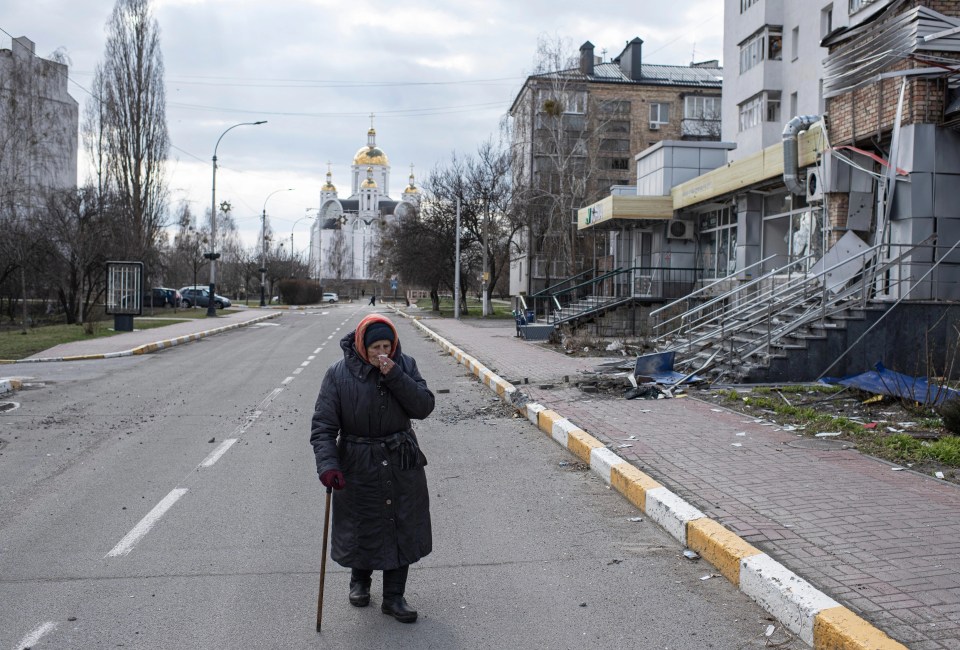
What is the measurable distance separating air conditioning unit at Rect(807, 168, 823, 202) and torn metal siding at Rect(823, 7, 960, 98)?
1.81 metres

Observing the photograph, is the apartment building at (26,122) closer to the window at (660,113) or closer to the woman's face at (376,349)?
the woman's face at (376,349)

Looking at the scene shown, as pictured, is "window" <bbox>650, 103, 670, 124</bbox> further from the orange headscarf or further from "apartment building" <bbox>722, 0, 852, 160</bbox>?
the orange headscarf

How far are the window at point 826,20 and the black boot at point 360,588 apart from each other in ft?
111

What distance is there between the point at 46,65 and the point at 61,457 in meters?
33.8

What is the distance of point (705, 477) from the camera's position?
274 inches

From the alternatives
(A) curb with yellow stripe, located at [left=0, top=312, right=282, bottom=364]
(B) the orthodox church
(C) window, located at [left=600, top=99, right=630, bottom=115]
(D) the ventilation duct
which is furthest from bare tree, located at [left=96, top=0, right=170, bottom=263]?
(B) the orthodox church

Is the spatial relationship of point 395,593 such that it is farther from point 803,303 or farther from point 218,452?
point 803,303

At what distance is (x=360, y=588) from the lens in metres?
4.50

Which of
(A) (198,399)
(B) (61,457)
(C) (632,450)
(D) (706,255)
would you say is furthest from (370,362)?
(D) (706,255)

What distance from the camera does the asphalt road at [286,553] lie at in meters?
4.16

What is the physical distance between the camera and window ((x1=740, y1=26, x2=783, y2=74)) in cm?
3538

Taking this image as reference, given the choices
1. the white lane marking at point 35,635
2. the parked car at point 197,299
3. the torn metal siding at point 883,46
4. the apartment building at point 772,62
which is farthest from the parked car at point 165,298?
the white lane marking at point 35,635

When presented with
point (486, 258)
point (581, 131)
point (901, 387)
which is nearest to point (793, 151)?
point (901, 387)

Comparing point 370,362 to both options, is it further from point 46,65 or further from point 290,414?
point 46,65
